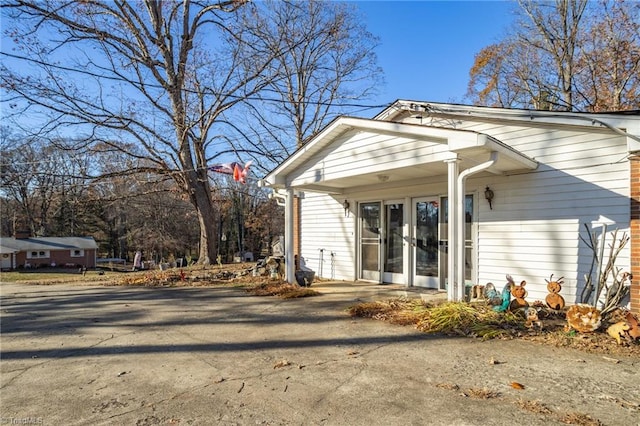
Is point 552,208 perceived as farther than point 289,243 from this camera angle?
No

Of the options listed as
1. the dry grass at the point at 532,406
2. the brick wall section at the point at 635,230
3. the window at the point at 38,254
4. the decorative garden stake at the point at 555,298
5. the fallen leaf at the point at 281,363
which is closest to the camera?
the dry grass at the point at 532,406

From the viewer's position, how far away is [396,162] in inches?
266

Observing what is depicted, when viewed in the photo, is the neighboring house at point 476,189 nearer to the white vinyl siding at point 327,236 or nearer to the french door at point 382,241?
the french door at point 382,241

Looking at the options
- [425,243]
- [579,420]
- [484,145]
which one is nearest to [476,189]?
[425,243]

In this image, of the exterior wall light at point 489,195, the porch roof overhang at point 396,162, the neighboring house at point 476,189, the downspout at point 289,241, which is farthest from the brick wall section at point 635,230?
the downspout at point 289,241

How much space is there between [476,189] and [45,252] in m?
34.9

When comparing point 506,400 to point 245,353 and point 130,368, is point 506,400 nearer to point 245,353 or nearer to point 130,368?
point 245,353

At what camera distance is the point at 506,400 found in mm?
3029

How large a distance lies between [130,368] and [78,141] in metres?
14.2

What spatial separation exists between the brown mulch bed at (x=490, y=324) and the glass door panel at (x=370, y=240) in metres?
3.35

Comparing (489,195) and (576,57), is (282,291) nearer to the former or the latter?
(489,195)

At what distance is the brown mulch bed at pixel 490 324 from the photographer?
173 inches

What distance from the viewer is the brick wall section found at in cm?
533

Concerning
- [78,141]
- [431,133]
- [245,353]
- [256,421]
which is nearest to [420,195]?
[431,133]
